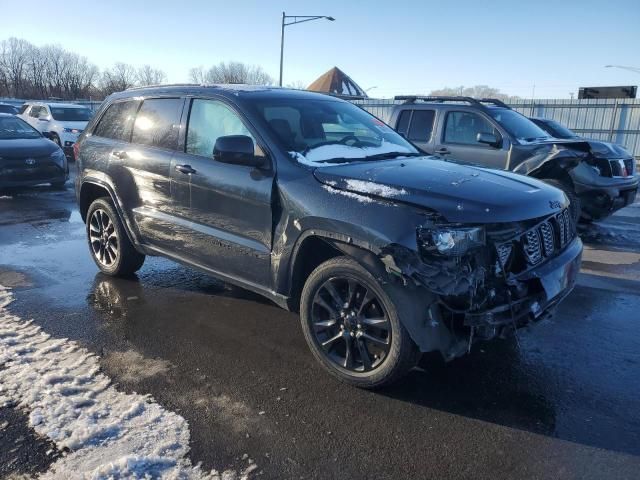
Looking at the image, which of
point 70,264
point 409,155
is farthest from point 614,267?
point 70,264

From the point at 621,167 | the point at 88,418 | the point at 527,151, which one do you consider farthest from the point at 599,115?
the point at 88,418

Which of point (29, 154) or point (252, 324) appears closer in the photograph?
point (252, 324)

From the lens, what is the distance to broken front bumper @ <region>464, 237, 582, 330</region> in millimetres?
2902

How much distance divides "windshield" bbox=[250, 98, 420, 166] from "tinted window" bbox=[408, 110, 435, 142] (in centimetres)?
374

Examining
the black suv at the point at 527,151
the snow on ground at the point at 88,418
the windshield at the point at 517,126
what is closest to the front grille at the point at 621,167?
the black suv at the point at 527,151

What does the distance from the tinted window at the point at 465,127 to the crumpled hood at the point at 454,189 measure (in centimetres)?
430

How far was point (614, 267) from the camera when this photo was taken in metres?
6.14

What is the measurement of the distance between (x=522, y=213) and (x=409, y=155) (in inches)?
53.9

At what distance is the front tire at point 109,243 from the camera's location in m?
5.26

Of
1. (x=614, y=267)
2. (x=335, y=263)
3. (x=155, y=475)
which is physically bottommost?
(x=155, y=475)

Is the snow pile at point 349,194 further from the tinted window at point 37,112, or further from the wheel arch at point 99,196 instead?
the tinted window at point 37,112

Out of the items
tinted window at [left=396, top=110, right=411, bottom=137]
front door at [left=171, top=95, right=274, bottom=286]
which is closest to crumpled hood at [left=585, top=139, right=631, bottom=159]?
tinted window at [left=396, top=110, right=411, bottom=137]

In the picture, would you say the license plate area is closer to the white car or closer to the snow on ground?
the snow on ground

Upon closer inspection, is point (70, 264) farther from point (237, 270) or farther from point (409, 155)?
point (409, 155)
